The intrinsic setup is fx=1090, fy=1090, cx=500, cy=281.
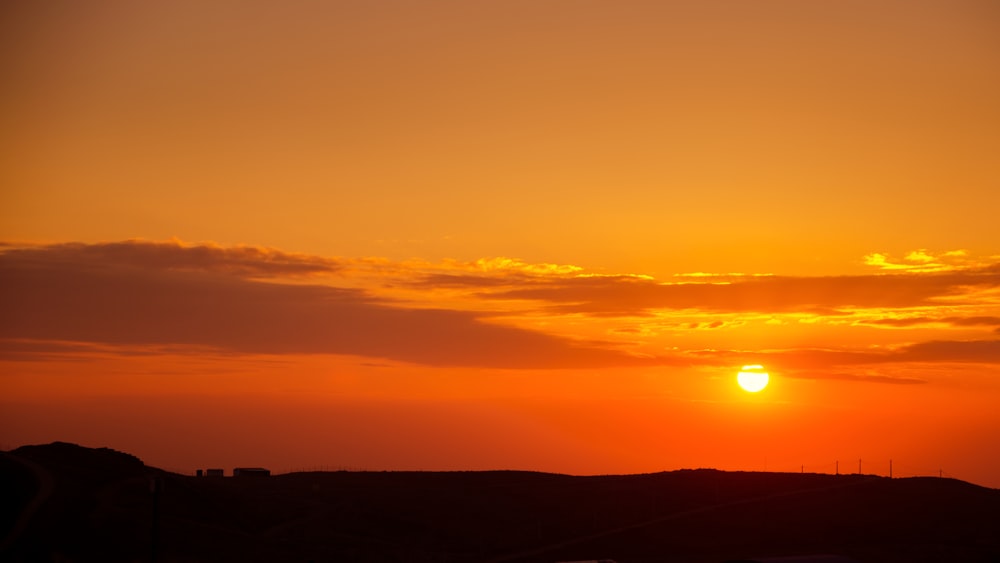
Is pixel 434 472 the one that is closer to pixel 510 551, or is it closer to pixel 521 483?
pixel 521 483

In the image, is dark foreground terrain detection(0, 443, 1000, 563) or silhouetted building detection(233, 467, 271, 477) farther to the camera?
silhouetted building detection(233, 467, 271, 477)

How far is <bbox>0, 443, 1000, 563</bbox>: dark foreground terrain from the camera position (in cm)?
6569

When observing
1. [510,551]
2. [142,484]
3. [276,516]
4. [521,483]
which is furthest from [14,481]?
[521,483]

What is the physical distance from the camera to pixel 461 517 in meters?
91.7

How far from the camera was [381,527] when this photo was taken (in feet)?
277

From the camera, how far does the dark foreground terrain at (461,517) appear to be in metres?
65.7

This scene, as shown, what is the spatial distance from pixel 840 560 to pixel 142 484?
4927 cm

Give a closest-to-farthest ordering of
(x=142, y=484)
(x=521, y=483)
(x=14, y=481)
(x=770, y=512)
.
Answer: (x=14, y=481) → (x=142, y=484) → (x=770, y=512) → (x=521, y=483)

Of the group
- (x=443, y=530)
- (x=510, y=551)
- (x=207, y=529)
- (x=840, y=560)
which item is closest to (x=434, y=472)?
(x=443, y=530)

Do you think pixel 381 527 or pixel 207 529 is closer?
pixel 207 529

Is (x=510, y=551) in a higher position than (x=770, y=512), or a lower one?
lower

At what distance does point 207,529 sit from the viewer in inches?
2773

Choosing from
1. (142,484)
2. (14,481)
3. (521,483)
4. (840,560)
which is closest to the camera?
(840,560)

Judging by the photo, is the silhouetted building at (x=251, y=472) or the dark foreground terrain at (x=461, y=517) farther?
the silhouetted building at (x=251, y=472)
